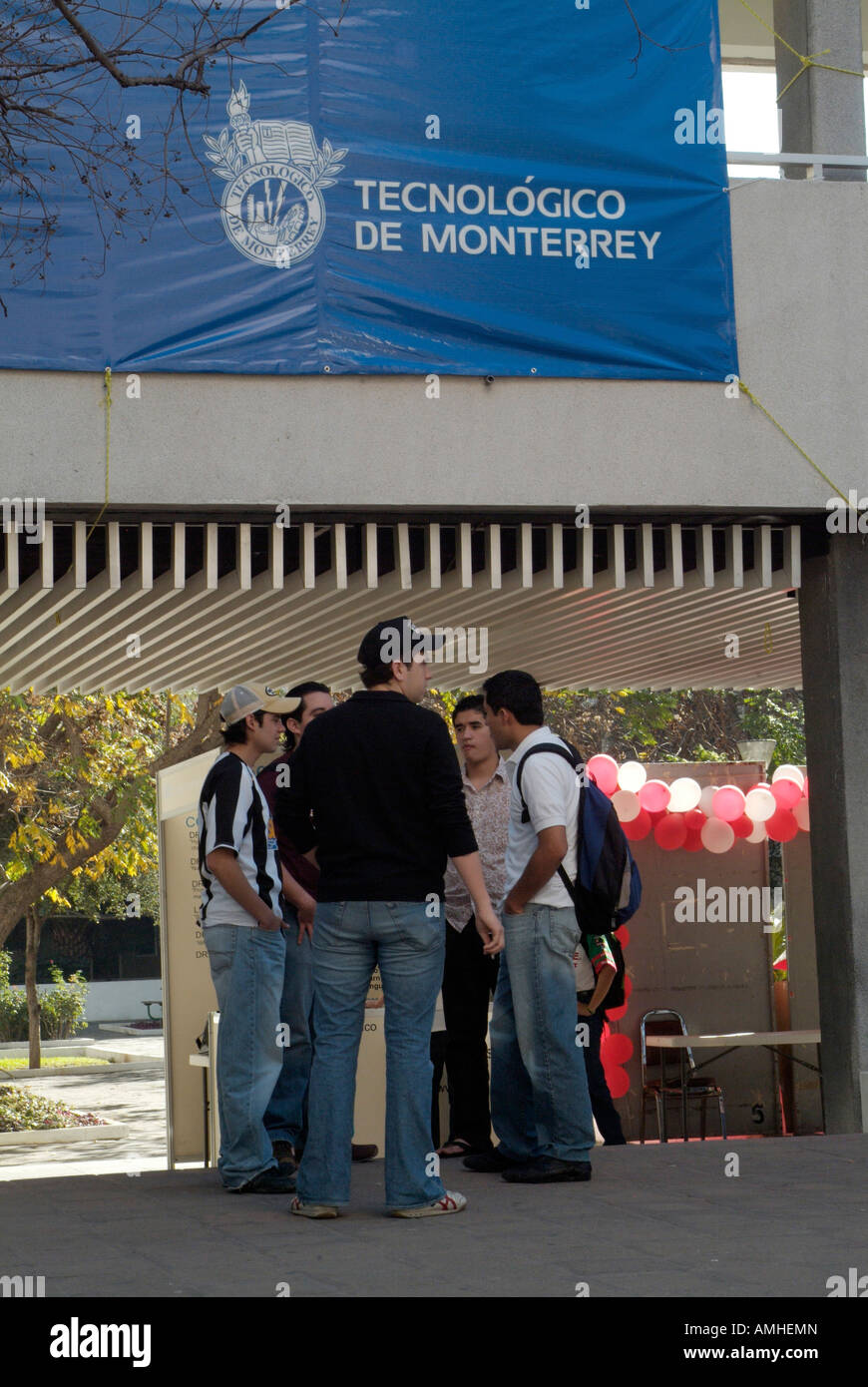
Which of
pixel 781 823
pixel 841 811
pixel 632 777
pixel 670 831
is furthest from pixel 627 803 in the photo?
pixel 841 811

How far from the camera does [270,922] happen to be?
6.07 metres

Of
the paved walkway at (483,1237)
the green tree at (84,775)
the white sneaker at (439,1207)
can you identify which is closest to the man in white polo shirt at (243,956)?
the paved walkway at (483,1237)

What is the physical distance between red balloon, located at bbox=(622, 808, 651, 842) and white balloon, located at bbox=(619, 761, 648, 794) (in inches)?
7.5

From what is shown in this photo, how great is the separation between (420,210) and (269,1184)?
182 inches

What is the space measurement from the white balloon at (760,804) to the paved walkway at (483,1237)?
4.73 metres

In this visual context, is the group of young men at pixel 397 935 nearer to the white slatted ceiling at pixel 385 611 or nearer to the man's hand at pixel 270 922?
the man's hand at pixel 270 922

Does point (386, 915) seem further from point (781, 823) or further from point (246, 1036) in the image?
point (781, 823)

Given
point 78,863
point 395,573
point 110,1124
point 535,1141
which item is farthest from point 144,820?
point 535,1141

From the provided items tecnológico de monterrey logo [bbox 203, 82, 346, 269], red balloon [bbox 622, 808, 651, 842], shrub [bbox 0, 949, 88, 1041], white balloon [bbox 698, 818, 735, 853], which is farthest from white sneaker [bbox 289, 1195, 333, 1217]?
shrub [bbox 0, 949, 88, 1041]

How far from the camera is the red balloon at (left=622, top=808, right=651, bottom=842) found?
11.5 m

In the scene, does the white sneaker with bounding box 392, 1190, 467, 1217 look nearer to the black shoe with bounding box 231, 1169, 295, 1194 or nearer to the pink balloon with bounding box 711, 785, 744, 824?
the black shoe with bounding box 231, 1169, 295, 1194

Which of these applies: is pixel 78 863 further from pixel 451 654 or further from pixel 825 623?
pixel 825 623

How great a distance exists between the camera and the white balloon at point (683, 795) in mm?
11570
